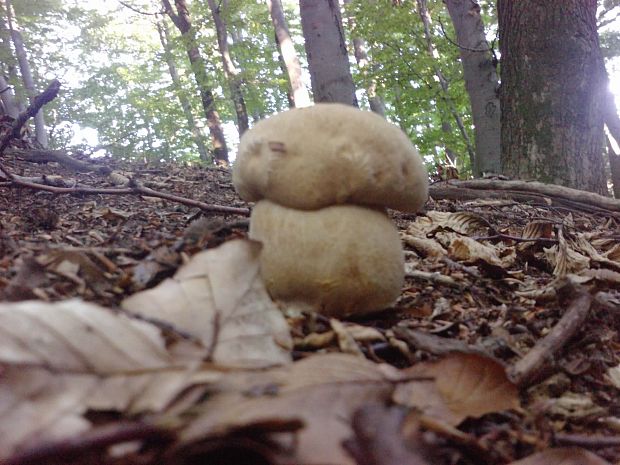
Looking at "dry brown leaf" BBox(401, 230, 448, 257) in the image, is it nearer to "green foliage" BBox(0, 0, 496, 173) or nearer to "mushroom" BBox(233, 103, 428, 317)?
"mushroom" BBox(233, 103, 428, 317)

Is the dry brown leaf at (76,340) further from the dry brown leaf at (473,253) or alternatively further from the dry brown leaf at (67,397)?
the dry brown leaf at (473,253)

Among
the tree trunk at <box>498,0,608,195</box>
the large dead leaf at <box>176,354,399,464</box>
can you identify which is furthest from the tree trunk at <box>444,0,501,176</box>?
the large dead leaf at <box>176,354,399,464</box>

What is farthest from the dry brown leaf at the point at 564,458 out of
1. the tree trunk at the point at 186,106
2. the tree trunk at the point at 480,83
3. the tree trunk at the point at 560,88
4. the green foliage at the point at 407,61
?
the tree trunk at the point at 186,106

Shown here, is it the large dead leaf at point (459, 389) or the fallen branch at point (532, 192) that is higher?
the fallen branch at point (532, 192)

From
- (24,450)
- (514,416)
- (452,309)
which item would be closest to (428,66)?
(452,309)

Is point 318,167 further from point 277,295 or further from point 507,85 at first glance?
point 507,85
